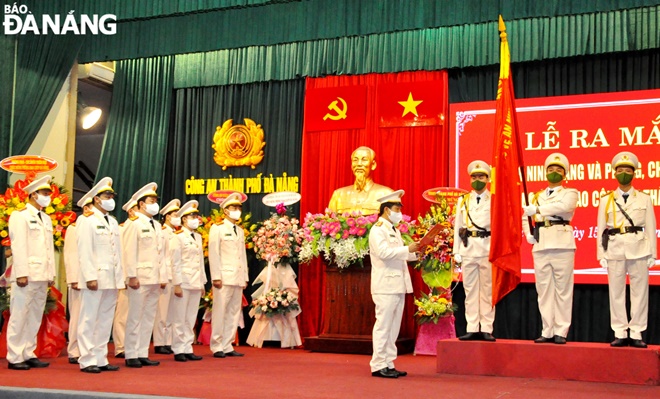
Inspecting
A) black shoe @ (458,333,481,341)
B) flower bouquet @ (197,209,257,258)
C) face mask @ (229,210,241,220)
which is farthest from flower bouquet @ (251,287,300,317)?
black shoe @ (458,333,481,341)

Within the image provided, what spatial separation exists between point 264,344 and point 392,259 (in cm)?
376

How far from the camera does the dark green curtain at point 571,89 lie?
27.9ft

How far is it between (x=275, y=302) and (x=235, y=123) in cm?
251

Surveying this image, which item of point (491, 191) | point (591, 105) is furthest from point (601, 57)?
point (491, 191)

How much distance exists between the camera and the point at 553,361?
6281 mm

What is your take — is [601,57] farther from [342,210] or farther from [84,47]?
[84,47]

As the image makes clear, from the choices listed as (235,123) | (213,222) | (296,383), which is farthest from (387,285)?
(235,123)

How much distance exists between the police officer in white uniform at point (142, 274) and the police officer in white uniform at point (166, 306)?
324mm

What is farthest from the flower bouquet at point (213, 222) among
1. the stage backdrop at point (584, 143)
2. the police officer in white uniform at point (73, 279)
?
the stage backdrop at point (584, 143)

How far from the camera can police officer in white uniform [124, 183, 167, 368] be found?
707 cm

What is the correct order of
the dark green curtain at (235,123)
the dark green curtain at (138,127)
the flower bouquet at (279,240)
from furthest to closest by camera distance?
Result: the dark green curtain at (138,127)
the dark green curtain at (235,123)
the flower bouquet at (279,240)

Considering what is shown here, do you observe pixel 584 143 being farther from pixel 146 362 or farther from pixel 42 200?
pixel 42 200

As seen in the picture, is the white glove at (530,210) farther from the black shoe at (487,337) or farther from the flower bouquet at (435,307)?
the flower bouquet at (435,307)

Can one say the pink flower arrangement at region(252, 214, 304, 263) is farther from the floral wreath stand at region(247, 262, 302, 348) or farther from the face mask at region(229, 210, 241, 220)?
the face mask at region(229, 210, 241, 220)
